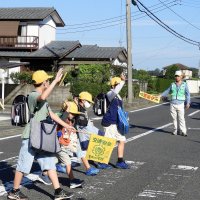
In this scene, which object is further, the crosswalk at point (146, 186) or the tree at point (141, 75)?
the tree at point (141, 75)

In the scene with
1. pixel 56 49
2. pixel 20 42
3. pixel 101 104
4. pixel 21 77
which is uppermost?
pixel 20 42

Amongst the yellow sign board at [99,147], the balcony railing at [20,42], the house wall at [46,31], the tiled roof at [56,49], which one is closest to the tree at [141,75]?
the tiled roof at [56,49]

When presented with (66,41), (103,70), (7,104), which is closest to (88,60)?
(66,41)

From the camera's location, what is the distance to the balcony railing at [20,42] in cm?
4144

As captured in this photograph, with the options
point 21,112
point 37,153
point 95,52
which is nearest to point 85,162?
point 37,153

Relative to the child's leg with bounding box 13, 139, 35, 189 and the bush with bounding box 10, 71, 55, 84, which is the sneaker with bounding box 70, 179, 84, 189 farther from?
the bush with bounding box 10, 71, 55, 84

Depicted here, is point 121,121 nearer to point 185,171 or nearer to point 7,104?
point 185,171

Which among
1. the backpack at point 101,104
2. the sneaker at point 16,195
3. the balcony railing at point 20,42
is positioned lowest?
the sneaker at point 16,195

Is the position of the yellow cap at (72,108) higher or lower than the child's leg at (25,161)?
higher

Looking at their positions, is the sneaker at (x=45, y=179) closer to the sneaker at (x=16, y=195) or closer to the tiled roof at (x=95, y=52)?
the sneaker at (x=16, y=195)

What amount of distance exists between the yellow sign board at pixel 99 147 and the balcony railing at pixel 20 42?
35077 millimetres

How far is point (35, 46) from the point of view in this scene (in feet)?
136

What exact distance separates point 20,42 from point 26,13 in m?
2.63

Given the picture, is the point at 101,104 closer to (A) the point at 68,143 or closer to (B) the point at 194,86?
(A) the point at 68,143
